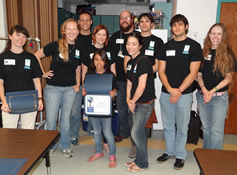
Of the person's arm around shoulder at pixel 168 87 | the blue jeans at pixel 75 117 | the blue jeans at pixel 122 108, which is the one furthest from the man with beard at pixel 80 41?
the person's arm around shoulder at pixel 168 87

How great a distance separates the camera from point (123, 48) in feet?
8.97

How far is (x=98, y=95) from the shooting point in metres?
2.33

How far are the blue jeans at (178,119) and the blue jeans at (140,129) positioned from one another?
1.03 ft

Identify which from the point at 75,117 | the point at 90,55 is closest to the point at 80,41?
the point at 90,55

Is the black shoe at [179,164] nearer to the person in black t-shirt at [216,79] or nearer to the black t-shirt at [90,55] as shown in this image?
the person in black t-shirt at [216,79]

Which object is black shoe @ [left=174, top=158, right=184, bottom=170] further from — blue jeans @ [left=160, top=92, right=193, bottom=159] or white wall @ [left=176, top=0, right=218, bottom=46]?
white wall @ [left=176, top=0, right=218, bottom=46]

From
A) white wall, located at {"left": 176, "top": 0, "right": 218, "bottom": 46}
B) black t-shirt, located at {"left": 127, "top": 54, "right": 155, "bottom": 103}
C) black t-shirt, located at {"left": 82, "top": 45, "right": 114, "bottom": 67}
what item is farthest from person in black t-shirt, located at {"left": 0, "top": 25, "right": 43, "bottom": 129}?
white wall, located at {"left": 176, "top": 0, "right": 218, "bottom": 46}

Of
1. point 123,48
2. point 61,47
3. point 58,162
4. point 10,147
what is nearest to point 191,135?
Result: point 123,48

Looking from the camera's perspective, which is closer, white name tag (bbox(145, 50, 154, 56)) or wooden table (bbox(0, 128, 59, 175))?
wooden table (bbox(0, 128, 59, 175))

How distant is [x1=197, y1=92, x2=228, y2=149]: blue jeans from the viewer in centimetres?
226

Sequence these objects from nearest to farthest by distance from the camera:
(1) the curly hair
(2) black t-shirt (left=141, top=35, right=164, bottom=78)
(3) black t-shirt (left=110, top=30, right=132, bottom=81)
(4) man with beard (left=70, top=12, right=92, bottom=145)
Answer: (1) the curly hair
(2) black t-shirt (left=141, top=35, right=164, bottom=78)
(3) black t-shirt (left=110, top=30, right=132, bottom=81)
(4) man with beard (left=70, top=12, right=92, bottom=145)

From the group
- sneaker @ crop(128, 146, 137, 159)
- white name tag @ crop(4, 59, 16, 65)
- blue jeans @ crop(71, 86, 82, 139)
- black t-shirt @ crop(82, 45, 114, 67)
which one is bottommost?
sneaker @ crop(128, 146, 137, 159)

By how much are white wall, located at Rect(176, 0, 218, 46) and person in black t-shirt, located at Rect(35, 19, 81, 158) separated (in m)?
1.90

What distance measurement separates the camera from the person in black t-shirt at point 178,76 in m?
2.26
